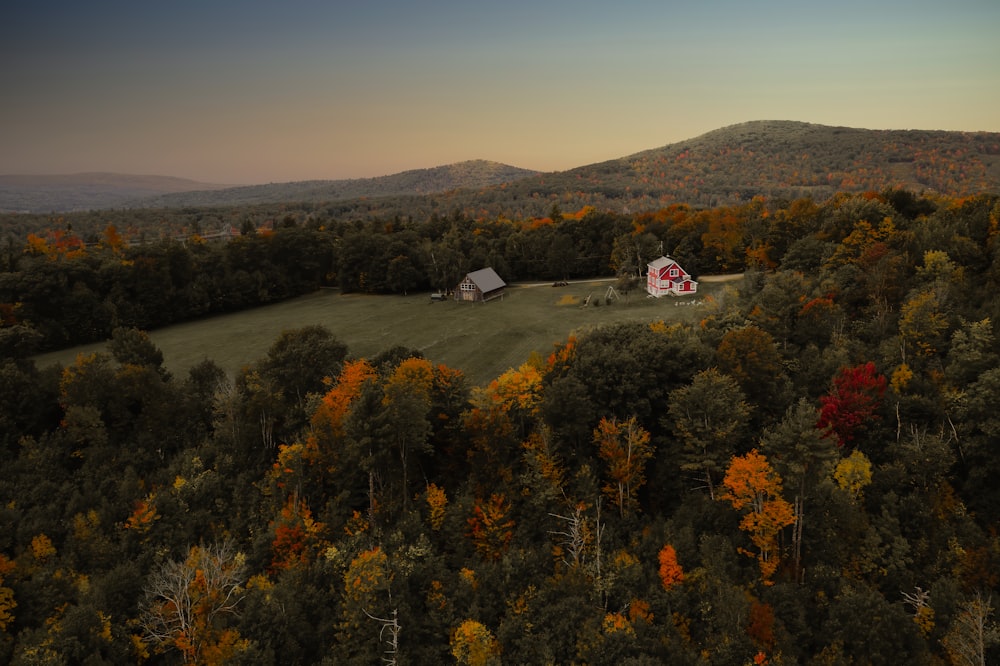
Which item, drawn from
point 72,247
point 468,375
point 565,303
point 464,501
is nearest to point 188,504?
point 464,501

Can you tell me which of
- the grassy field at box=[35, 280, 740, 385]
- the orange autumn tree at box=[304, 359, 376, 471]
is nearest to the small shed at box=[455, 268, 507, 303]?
the grassy field at box=[35, 280, 740, 385]

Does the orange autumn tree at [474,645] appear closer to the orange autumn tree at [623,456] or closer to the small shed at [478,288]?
the orange autumn tree at [623,456]

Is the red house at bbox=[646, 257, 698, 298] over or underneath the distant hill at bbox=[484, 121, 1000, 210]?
underneath

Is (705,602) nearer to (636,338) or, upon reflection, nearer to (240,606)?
(636,338)

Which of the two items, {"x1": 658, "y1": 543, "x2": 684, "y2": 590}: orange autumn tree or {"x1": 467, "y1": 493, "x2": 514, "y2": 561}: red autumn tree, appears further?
{"x1": 467, "y1": 493, "x2": 514, "y2": 561}: red autumn tree

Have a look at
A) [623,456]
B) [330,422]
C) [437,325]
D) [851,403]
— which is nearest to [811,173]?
[437,325]

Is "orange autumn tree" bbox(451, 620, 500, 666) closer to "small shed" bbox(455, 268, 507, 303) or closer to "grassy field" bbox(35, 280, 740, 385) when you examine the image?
"grassy field" bbox(35, 280, 740, 385)

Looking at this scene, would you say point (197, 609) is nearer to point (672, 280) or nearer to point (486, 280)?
point (486, 280)
